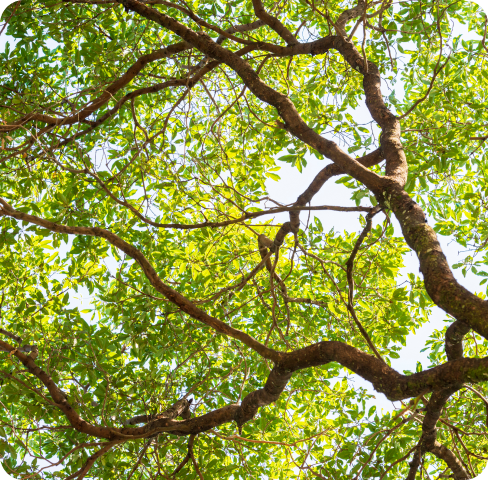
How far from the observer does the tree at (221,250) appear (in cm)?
230

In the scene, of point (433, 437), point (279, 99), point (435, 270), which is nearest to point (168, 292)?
point (279, 99)

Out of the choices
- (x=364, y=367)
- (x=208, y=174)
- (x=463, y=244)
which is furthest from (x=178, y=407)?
(x=463, y=244)

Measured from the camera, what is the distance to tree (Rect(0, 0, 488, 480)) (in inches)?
90.7

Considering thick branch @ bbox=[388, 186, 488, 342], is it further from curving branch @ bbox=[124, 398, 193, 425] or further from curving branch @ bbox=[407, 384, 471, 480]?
curving branch @ bbox=[124, 398, 193, 425]

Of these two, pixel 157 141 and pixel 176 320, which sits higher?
pixel 157 141

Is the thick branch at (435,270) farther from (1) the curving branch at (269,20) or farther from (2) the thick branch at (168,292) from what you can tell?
(1) the curving branch at (269,20)

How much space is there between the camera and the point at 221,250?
10.5 feet

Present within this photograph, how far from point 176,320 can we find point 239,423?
152cm

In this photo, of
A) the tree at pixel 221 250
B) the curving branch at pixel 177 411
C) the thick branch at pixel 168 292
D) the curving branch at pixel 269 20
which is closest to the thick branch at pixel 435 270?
the tree at pixel 221 250

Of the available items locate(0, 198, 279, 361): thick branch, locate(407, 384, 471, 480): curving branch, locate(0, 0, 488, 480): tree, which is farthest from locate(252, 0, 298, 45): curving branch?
locate(407, 384, 471, 480): curving branch

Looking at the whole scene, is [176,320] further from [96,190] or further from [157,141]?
[157,141]

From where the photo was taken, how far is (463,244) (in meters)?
3.29

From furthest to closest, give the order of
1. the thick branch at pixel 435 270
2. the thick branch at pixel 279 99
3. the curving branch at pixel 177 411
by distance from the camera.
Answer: the curving branch at pixel 177 411
the thick branch at pixel 279 99
the thick branch at pixel 435 270

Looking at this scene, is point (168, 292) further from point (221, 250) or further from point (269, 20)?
point (269, 20)
